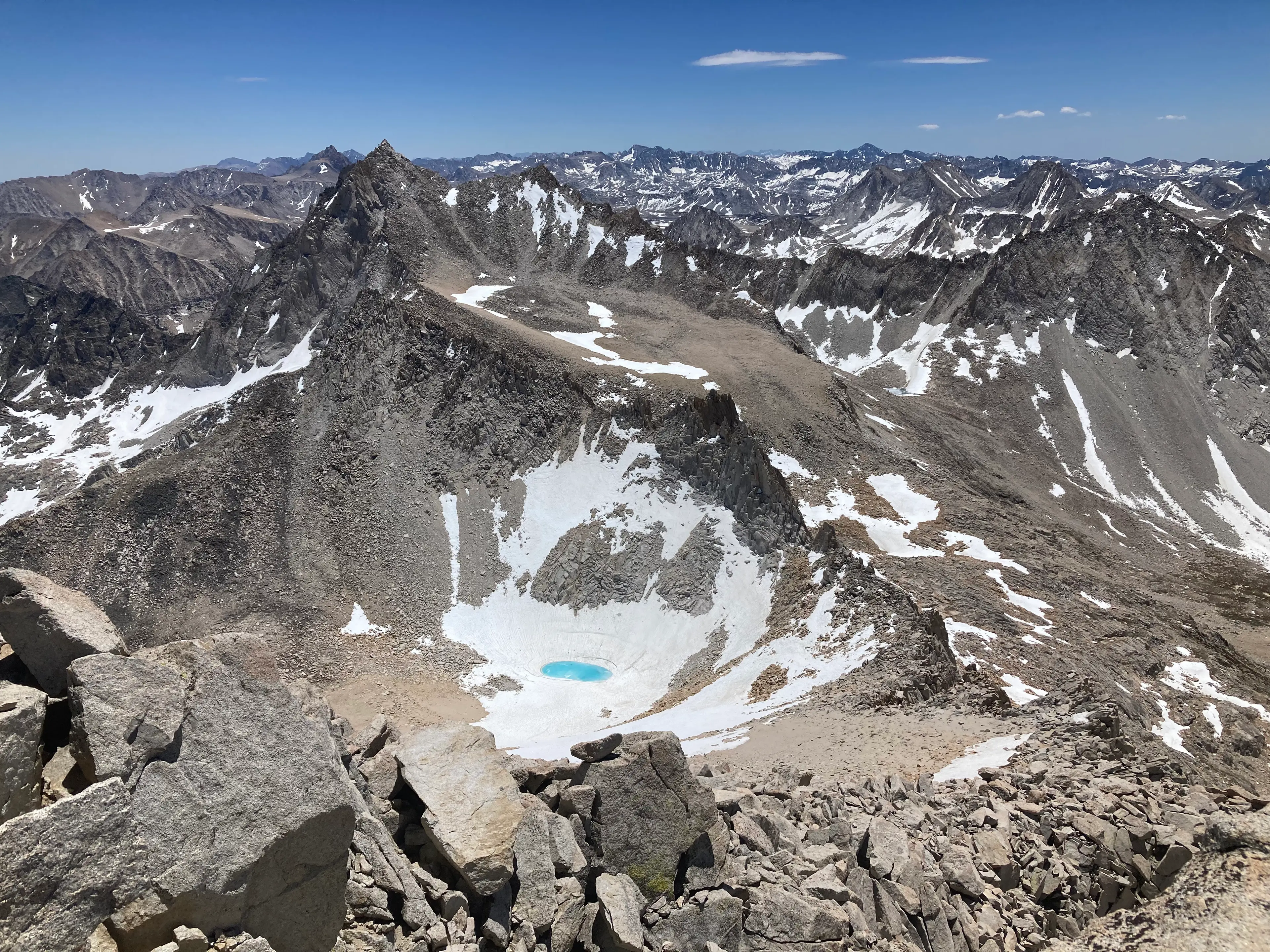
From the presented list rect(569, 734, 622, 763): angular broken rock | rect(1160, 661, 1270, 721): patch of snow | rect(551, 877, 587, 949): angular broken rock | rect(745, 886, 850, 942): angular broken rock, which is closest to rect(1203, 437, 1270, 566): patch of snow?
rect(1160, 661, 1270, 721): patch of snow

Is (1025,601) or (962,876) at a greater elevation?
(962,876)

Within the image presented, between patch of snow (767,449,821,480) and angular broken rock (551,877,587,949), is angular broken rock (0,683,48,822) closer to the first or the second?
angular broken rock (551,877,587,949)

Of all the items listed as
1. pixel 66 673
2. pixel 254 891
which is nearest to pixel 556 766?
pixel 254 891

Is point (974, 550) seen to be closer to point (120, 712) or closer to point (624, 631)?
point (624, 631)

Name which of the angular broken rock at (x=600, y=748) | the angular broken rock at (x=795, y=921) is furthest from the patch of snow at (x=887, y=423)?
the angular broken rock at (x=795, y=921)

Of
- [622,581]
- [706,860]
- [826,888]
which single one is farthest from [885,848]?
[622,581]

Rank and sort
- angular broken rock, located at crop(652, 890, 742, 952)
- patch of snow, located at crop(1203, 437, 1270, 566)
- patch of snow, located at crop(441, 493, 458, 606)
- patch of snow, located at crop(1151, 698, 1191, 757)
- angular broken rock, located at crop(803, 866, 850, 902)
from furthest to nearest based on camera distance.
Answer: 1. patch of snow, located at crop(1203, 437, 1270, 566)
2. patch of snow, located at crop(441, 493, 458, 606)
3. patch of snow, located at crop(1151, 698, 1191, 757)
4. angular broken rock, located at crop(803, 866, 850, 902)
5. angular broken rock, located at crop(652, 890, 742, 952)

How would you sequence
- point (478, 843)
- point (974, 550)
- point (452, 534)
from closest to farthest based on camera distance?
point (478, 843), point (974, 550), point (452, 534)

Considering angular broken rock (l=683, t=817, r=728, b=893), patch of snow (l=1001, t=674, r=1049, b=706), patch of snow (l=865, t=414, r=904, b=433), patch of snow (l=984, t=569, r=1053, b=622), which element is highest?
patch of snow (l=865, t=414, r=904, b=433)
